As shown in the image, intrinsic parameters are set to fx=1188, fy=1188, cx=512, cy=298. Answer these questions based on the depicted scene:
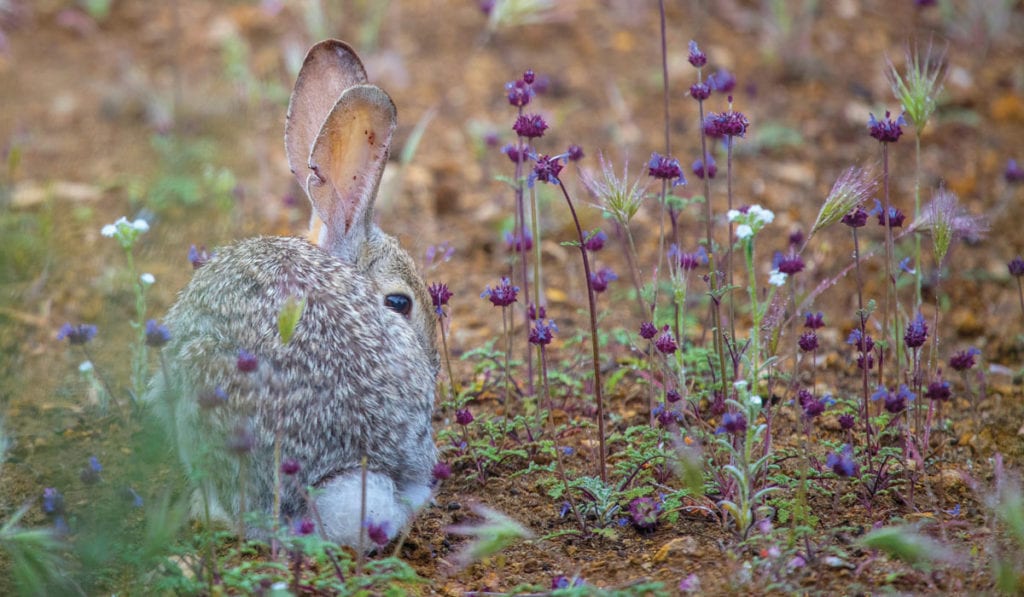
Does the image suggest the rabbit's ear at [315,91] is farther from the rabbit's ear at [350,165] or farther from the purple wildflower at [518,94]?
the purple wildflower at [518,94]

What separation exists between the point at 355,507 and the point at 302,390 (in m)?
0.42

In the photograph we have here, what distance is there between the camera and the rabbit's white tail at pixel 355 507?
3850mm

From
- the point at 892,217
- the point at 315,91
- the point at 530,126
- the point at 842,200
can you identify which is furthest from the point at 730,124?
the point at 315,91

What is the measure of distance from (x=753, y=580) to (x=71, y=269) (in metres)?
4.40

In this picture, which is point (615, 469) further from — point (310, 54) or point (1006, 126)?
point (1006, 126)

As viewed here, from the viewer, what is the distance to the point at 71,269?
6473 mm

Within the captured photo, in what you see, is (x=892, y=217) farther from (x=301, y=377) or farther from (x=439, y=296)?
(x=301, y=377)

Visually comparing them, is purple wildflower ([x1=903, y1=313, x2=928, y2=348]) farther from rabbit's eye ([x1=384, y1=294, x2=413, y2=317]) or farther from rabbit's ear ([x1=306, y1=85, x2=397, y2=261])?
rabbit's ear ([x1=306, y1=85, x2=397, y2=261])

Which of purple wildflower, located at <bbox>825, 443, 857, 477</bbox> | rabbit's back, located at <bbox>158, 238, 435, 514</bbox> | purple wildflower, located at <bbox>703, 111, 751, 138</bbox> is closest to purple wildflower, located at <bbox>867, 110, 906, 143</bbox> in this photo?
purple wildflower, located at <bbox>703, 111, 751, 138</bbox>

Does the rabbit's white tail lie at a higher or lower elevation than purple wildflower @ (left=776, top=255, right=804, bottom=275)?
lower

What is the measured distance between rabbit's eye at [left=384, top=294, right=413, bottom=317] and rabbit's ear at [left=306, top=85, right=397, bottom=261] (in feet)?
1.03

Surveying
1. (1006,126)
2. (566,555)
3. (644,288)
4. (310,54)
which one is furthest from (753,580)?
(1006,126)

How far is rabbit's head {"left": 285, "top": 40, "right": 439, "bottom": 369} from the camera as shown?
4820mm

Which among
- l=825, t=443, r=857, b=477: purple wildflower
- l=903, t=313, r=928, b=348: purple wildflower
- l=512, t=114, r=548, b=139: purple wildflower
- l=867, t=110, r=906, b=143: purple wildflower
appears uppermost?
l=512, t=114, r=548, b=139: purple wildflower
